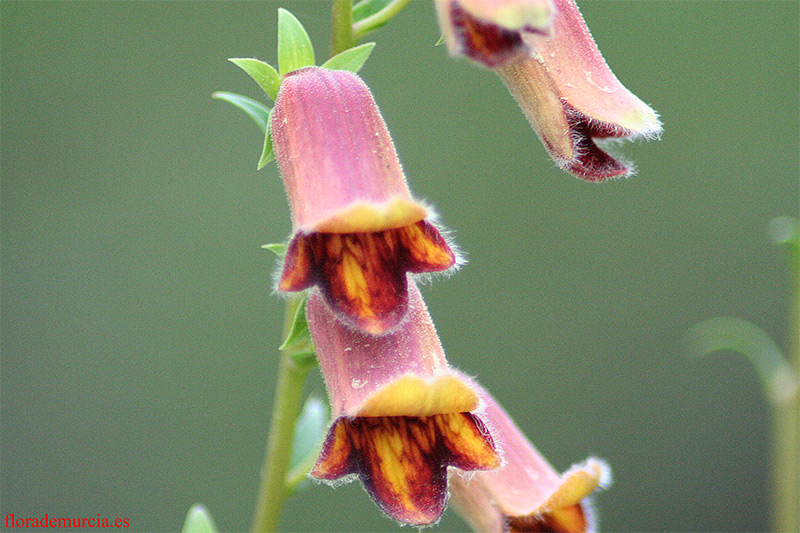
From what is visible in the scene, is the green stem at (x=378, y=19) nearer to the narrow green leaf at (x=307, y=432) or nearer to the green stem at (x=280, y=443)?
the green stem at (x=280, y=443)

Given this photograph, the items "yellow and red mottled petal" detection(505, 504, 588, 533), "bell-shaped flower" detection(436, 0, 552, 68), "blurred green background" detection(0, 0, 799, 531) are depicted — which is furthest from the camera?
"blurred green background" detection(0, 0, 799, 531)

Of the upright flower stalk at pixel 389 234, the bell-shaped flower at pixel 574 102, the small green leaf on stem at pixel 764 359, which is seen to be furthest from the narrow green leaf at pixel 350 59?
the small green leaf on stem at pixel 764 359

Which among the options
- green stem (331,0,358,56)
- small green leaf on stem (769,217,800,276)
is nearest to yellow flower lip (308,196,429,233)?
green stem (331,0,358,56)

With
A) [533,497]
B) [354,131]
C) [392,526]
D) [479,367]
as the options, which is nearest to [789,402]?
[533,497]

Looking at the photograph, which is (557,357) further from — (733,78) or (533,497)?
(533,497)

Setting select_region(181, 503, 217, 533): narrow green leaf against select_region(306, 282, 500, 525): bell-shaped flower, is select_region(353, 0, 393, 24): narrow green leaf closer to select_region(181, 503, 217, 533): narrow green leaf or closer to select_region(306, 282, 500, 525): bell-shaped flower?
select_region(306, 282, 500, 525): bell-shaped flower

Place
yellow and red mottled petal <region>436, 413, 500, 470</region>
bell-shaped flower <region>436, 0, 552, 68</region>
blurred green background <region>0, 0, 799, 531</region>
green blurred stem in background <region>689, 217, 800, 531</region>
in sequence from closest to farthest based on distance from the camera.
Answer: bell-shaped flower <region>436, 0, 552, 68</region> < yellow and red mottled petal <region>436, 413, 500, 470</region> < green blurred stem in background <region>689, 217, 800, 531</region> < blurred green background <region>0, 0, 799, 531</region>

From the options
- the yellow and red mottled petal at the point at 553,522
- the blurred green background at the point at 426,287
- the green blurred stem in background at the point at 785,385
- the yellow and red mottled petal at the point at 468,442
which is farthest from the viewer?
the blurred green background at the point at 426,287
